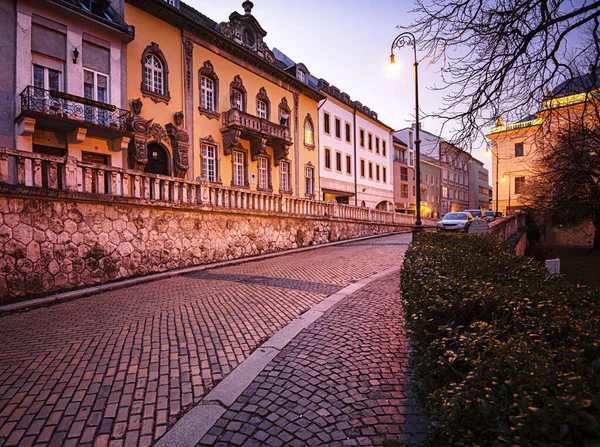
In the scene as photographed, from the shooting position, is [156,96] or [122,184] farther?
[156,96]

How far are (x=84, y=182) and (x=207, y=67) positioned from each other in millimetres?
14088

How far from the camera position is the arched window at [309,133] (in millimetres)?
28781

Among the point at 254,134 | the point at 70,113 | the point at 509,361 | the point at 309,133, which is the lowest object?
the point at 509,361

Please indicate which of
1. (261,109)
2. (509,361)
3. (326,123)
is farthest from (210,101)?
(509,361)

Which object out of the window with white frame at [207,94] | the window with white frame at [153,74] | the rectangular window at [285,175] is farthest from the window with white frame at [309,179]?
the window with white frame at [153,74]

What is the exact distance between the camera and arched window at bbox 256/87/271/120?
24.1 metres

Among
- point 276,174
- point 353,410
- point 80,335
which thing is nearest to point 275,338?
point 353,410

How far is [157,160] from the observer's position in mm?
17469

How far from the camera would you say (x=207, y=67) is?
19.9 meters

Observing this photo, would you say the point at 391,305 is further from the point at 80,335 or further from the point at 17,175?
the point at 17,175

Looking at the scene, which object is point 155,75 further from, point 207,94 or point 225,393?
point 225,393

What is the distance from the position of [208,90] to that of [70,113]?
28.8 ft

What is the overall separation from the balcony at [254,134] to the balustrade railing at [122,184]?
7.33 m

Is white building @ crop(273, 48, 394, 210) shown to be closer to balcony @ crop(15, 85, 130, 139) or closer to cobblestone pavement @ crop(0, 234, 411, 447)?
balcony @ crop(15, 85, 130, 139)
